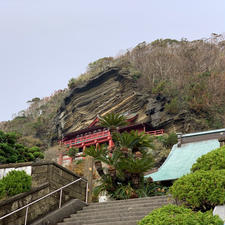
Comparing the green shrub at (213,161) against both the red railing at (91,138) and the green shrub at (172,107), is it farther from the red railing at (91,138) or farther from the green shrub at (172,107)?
the green shrub at (172,107)

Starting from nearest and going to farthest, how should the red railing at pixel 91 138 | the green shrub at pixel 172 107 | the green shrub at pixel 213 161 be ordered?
the green shrub at pixel 213 161
the red railing at pixel 91 138
the green shrub at pixel 172 107

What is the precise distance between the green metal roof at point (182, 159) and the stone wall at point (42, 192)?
16.2 ft

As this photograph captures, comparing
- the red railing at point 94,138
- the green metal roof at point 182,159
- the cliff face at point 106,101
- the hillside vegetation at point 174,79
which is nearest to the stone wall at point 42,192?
→ the green metal roof at point 182,159

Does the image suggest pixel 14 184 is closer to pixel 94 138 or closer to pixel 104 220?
pixel 104 220

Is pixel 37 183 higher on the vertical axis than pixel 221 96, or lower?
lower

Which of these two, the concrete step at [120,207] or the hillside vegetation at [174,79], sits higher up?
the hillside vegetation at [174,79]

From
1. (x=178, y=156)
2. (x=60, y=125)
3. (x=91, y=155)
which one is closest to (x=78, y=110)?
(x=60, y=125)

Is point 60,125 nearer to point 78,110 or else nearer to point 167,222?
point 78,110

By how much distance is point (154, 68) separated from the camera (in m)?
43.6

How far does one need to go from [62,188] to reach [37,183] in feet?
2.31

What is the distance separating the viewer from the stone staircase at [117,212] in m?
6.40

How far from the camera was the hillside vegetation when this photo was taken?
33.2 metres

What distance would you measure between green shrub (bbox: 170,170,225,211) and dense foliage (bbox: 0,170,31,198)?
11.7 feet

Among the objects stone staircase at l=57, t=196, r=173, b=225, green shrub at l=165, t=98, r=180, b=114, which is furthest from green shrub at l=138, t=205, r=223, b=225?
green shrub at l=165, t=98, r=180, b=114
